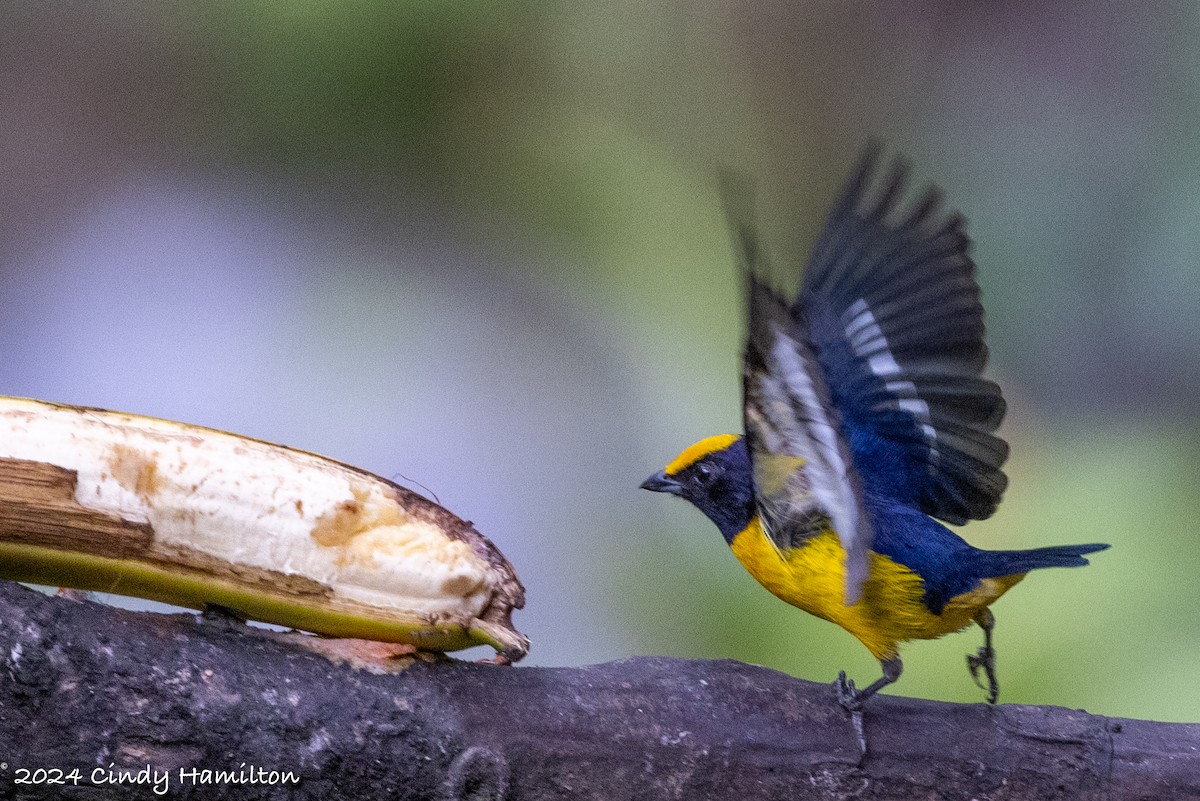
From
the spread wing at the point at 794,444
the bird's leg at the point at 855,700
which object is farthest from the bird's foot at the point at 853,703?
the spread wing at the point at 794,444

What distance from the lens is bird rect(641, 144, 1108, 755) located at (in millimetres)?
1444

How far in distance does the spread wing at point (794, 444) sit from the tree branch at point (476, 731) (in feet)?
0.72

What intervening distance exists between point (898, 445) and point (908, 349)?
0.15 meters

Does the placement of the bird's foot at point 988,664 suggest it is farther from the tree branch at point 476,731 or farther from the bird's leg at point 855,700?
the bird's leg at point 855,700

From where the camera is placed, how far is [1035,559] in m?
1.49

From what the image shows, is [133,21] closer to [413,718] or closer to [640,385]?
[640,385]

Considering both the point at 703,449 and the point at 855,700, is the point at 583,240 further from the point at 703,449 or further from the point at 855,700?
the point at 855,700

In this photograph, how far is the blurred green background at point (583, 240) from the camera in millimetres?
2473

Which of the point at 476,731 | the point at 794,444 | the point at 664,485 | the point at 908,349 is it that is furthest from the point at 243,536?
the point at 908,349

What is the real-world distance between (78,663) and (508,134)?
2030 millimetres

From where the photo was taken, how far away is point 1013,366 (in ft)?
8.52

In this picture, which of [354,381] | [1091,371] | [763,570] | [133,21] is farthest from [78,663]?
[1091,371]

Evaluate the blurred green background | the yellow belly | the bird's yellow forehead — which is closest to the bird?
the yellow belly

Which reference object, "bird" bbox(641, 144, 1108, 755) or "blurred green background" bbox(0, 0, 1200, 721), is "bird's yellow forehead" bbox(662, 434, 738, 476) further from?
"blurred green background" bbox(0, 0, 1200, 721)
